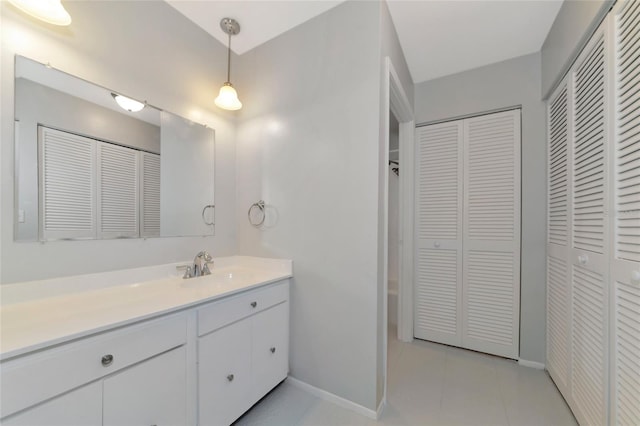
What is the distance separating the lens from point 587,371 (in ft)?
4.33

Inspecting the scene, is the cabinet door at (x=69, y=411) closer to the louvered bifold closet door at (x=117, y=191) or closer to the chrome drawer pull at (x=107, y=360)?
the chrome drawer pull at (x=107, y=360)

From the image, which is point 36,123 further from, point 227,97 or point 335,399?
point 335,399

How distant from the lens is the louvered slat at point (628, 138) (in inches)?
39.4

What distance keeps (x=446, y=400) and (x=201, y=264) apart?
190cm

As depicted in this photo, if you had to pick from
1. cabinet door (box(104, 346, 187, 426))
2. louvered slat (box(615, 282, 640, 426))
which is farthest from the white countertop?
louvered slat (box(615, 282, 640, 426))

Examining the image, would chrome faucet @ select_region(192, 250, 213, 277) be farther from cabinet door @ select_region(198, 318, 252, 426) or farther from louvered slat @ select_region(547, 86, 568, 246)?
louvered slat @ select_region(547, 86, 568, 246)

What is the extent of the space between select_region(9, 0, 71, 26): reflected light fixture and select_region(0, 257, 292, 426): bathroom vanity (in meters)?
1.18

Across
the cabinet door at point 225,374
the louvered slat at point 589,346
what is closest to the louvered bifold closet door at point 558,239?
the louvered slat at point 589,346

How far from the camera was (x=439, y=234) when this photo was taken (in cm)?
238

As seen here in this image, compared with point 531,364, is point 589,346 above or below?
above

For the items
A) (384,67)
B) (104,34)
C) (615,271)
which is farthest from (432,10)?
(104,34)

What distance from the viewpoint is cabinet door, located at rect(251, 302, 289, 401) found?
4.84 ft

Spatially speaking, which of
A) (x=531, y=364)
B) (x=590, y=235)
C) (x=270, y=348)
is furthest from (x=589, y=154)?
(x=270, y=348)

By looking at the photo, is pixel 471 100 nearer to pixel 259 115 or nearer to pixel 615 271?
pixel 615 271
